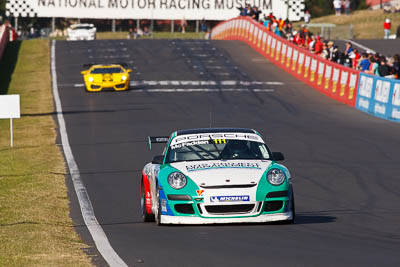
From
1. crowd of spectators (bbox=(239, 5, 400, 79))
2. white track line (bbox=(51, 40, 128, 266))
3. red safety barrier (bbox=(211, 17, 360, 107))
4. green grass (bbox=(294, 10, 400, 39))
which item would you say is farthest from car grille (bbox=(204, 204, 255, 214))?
green grass (bbox=(294, 10, 400, 39))

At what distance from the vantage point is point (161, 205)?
11.7 m

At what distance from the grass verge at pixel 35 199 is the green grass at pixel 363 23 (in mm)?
38499

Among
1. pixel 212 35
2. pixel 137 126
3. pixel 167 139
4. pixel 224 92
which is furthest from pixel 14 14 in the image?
pixel 167 139

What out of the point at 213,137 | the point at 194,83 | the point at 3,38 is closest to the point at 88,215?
the point at 213,137

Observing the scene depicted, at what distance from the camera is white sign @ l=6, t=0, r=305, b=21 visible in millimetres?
85188

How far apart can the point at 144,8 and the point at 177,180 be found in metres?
74.7

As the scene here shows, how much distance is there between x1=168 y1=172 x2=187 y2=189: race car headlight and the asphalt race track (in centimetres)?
53

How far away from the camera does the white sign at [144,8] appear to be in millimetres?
85188

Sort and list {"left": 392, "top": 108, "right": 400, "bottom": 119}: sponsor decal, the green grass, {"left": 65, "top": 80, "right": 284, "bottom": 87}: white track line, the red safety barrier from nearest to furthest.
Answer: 1. {"left": 392, "top": 108, "right": 400, "bottom": 119}: sponsor decal
2. the red safety barrier
3. {"left": 65, "top": 80, "right": 284, "bottom": 87}: white track line
4. the green grass

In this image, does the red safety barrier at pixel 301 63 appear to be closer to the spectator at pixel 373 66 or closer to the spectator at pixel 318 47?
the spectator at pixel 318 47

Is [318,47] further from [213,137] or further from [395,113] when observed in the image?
[213,137]

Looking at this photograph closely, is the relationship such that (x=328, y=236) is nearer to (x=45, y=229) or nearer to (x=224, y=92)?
(x=45, y=229)

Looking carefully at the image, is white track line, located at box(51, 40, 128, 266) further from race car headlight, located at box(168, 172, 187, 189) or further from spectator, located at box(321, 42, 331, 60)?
spectator, located at box(321, 42, 331, 60)

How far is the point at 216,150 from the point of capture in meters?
12.6
